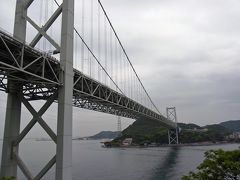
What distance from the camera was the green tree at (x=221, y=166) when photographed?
37.4 ft

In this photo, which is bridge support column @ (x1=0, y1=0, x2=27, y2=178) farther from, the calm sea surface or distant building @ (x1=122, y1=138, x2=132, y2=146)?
distant building @ (x1=122, y1=138, x2=132, y2=146)

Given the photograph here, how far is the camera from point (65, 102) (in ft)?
44.1

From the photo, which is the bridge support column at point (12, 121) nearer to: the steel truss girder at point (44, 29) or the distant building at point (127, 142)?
the steel truss girder at point (44, 29)

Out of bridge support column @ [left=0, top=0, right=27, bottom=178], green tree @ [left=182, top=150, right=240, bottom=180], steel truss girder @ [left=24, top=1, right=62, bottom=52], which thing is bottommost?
green tree @ [left=182, top=150, right=240, bottom=180]

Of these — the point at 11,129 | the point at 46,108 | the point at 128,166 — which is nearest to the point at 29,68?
the point at 46,108

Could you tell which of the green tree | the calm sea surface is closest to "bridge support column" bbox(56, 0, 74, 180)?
the green tree

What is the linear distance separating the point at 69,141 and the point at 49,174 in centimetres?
2361

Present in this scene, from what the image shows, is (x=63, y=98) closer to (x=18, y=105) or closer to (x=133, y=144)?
(x=18, y=105)

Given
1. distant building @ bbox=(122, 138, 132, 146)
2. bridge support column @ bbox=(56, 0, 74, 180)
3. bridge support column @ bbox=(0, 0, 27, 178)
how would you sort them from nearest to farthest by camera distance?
bridge support column @ bbox=(56, 0, 74, 180), bridge support column @ bbox=(0, 0, 27, 178), distant building @ bbox=(122, 138, 132, 146)

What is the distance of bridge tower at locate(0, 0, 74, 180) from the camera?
1305 cm

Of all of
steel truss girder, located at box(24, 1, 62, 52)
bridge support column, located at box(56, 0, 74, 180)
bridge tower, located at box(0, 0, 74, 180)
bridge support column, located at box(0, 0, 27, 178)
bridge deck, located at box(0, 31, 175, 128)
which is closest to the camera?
bridge deck, located at box(0, 31, 175, 128)

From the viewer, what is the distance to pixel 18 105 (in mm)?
14258

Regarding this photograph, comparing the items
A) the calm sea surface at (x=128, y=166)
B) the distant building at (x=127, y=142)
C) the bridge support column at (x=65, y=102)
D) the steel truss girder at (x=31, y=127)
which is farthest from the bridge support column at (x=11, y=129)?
the distant building at (x=127, y=142)

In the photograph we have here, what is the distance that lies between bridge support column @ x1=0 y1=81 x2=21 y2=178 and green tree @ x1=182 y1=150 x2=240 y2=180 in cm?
925
